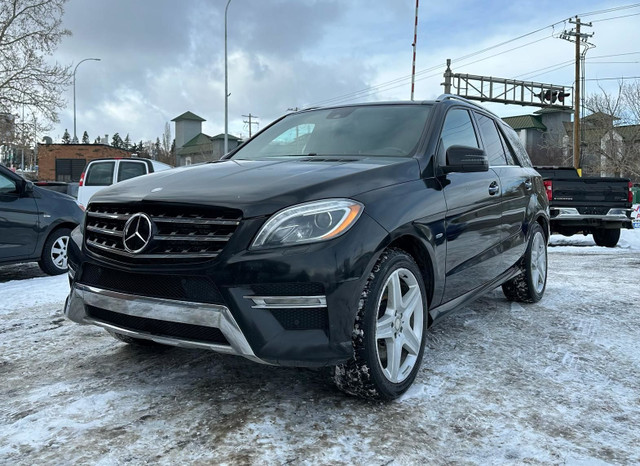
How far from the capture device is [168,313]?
248 cm

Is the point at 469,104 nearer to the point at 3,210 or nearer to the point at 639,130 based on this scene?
the point at 3,210

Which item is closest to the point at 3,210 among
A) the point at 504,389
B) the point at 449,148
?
the point at 449,148

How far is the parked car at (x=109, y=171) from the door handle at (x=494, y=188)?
9.78 meters

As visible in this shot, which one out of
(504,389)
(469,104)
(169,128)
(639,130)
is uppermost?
(169,128)

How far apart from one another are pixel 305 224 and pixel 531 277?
133 inches

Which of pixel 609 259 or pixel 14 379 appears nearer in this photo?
pixel 14 379

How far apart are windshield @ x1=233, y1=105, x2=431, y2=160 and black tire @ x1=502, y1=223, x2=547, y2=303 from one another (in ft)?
6.67

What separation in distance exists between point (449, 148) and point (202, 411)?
6.80 ft

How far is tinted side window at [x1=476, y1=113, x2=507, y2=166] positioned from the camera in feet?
14.6

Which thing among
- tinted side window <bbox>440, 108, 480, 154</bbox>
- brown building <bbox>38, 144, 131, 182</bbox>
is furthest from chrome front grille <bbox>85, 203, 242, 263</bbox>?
brown building <bbox>38, 144, 131, 182</bbox>

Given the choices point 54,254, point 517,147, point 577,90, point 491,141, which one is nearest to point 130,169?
point 54,254

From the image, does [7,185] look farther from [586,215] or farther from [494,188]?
[586,215]

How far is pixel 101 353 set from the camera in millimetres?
3588

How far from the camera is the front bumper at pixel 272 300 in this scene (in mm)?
2367
